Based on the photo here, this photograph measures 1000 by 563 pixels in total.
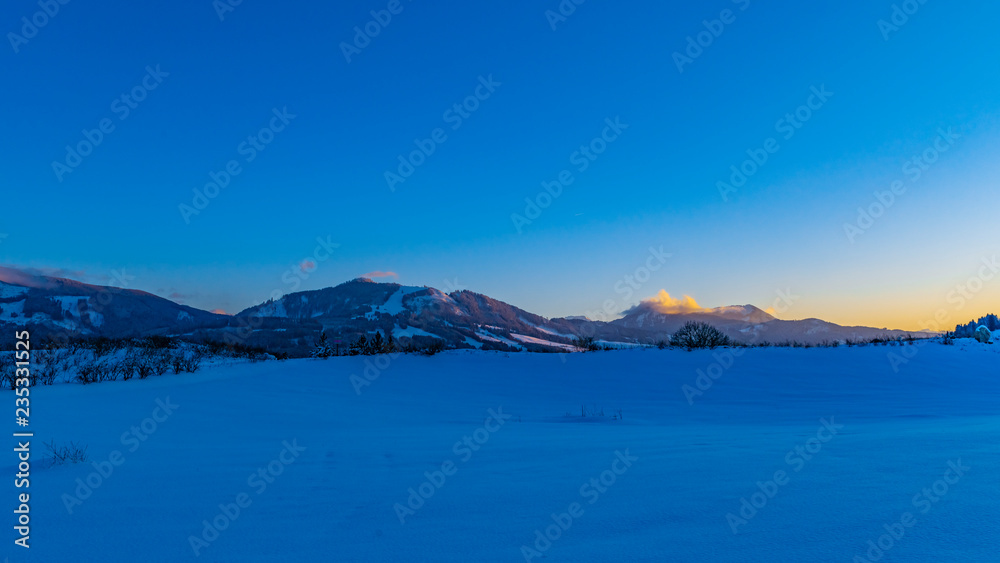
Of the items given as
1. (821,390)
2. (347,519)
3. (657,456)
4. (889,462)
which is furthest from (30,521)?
(821,390)

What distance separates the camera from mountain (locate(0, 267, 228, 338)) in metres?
99.4

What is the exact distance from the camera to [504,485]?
3488 millimetres

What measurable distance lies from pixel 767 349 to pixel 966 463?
13.5 meters

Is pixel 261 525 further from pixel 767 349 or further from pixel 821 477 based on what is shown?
pixel 767 349

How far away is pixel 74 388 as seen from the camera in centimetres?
1069

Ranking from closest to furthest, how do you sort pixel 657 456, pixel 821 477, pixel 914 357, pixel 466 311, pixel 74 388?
pixel 821 477 → pixel 657 456 → pixel 74 388 → pixel 914 357 → pixel 466 311

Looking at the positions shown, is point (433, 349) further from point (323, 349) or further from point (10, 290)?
point (10, 290)
